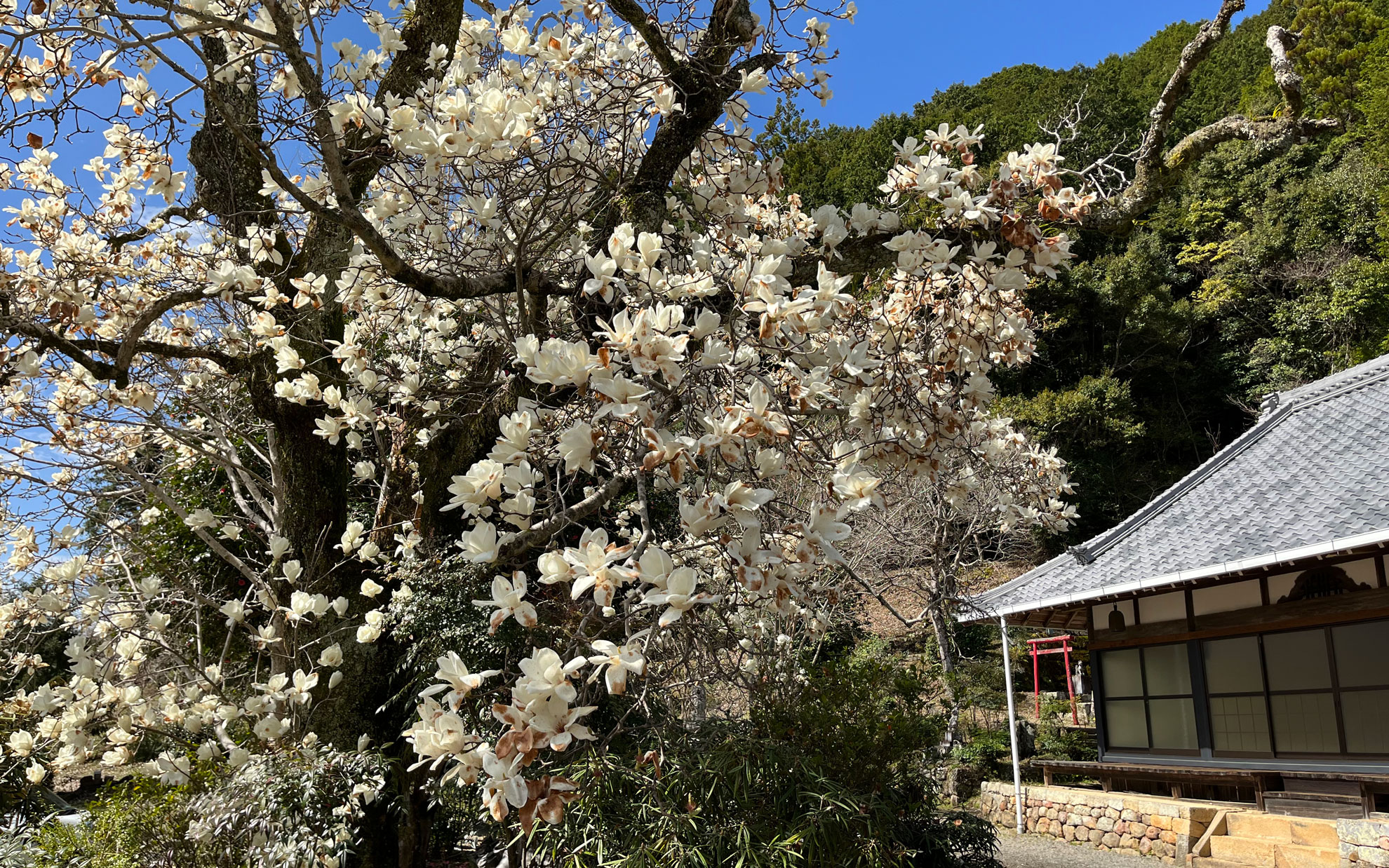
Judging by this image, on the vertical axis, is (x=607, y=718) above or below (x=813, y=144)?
below

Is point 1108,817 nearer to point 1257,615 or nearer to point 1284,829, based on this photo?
point 1284,829

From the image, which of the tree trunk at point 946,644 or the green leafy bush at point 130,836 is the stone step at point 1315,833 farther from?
the green leafy bush at point 130,836

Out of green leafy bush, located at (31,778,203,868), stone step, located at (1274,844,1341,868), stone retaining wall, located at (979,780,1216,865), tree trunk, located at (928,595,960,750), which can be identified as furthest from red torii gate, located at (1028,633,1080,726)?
green leafy bush, located at (31,778,203,868)

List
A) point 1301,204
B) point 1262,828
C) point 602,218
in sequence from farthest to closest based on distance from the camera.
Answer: point 1301,204, point 1262,828, point 602,218

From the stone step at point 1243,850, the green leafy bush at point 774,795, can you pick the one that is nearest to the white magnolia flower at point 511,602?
the green leafy bush at point 774,795

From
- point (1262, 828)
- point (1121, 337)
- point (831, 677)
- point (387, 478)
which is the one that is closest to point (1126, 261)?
point (1121, 337)

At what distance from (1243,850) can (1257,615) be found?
1730 mm

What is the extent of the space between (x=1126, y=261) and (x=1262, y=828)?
15.2 meters

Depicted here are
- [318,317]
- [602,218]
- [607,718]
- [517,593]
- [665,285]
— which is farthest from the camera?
[607,718]

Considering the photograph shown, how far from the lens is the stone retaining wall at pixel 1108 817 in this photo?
659cm

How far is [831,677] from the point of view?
15.1 ft

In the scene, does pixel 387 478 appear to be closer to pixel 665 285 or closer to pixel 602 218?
pixel 602 218

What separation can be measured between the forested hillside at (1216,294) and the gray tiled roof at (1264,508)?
837 cm

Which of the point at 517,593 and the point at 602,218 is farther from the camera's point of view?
the point at 602,218
